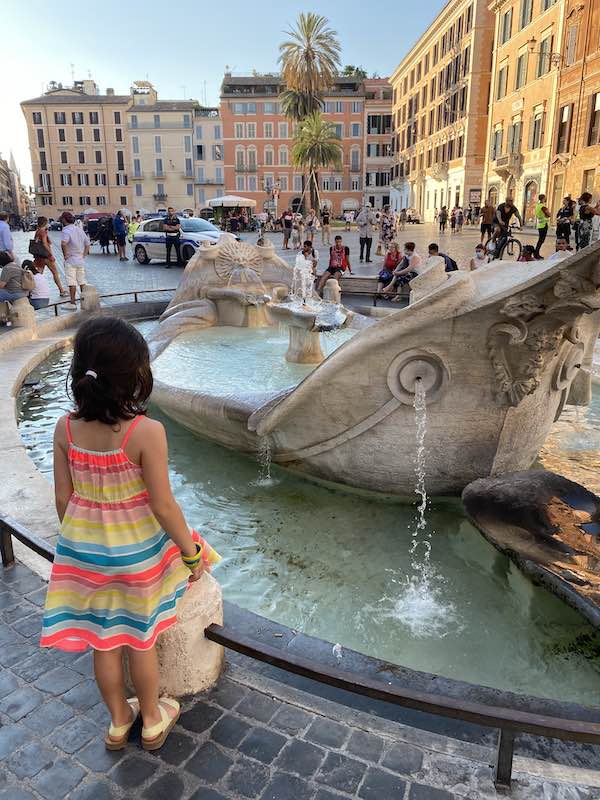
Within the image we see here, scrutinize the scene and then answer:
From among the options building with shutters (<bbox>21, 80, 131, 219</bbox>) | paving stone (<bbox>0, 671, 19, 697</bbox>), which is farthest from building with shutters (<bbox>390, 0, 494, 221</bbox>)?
paving stone (<bbox>0, 671, 19, 697</bbox>)

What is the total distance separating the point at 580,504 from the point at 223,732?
239 centimetres

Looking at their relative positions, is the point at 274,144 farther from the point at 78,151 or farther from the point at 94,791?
the point at 94,791

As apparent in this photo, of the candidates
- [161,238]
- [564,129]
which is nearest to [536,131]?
→ [564,129]

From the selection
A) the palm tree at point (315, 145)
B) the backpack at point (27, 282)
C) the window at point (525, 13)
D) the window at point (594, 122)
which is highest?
the window at point (525, 13)

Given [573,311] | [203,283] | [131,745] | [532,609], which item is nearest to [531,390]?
[573,311]

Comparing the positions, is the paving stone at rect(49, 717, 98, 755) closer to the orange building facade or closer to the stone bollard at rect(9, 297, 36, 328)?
the stone bollard at rect(9, 297, 36, 328)

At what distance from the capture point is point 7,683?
2.47 m

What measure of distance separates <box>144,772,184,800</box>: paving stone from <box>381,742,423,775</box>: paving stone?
66 centimetres

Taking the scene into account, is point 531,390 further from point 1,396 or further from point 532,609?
point 1,396

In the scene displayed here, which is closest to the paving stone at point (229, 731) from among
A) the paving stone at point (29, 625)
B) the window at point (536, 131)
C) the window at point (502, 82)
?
the paving stone at point (29, 625)

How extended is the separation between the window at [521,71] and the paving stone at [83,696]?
4062cm

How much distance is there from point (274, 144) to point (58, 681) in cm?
7397

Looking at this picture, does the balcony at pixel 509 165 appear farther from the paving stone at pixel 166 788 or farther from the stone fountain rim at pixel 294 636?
the paving stone at pixel 166 788

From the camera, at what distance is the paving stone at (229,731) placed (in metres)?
2.20
